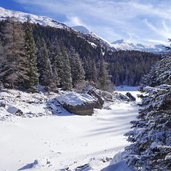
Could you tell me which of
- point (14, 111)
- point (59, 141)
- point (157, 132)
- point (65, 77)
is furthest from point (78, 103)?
point (157, 132)

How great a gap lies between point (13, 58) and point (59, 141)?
21159 mm

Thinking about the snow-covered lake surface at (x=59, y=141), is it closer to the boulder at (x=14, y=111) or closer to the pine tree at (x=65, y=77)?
the boulder at (x=14, y=111)

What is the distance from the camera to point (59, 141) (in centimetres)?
2709

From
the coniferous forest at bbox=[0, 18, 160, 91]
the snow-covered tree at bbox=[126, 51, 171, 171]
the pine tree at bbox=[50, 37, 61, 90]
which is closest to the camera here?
the snow-covered tree at bbox=[126, 51, 171, 171]

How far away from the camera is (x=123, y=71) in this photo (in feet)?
445

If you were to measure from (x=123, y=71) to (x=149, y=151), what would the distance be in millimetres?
127253

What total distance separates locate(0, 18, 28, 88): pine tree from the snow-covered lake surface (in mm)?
11189

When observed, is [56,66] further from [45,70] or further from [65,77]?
[45,70]

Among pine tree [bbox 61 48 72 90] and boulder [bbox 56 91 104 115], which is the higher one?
pine tree [bbox 61 48 72 90]

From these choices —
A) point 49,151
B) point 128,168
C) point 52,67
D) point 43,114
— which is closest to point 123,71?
point 52,67

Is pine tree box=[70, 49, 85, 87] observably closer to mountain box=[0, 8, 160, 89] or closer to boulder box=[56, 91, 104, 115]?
mountain box=[0, 8, 160, 89]

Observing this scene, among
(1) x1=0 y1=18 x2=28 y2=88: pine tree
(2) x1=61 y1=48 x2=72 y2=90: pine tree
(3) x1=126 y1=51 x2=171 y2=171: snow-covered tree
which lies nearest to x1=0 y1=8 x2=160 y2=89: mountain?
(2) x1=61 y1=48 x2=72 y2=90: pine tree

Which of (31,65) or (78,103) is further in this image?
(31,65)

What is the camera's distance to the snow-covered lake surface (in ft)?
63.9
